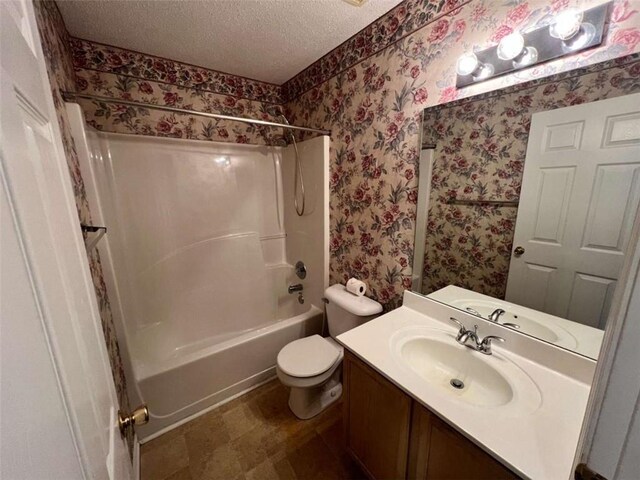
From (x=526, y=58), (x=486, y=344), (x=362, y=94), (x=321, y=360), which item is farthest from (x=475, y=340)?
(x=362, y=94)

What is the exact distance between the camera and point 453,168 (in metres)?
1.26

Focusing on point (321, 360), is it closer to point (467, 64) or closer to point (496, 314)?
point (496, 314)

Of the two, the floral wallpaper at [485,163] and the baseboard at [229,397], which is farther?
the baseboard at [229,397]

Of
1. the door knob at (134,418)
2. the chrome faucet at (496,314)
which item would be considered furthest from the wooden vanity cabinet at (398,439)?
the door knob at (134,418)

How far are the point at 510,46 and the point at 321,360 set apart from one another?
5.89ft

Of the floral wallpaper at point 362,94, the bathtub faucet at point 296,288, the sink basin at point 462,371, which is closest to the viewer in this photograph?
the sink basin at point 462,371

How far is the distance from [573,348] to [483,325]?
11.6 inches

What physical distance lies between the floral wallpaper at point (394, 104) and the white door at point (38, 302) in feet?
4.47

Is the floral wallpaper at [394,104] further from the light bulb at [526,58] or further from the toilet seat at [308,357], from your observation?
the toilet seat at [308,357]

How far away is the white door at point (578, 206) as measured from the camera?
0.82 meters

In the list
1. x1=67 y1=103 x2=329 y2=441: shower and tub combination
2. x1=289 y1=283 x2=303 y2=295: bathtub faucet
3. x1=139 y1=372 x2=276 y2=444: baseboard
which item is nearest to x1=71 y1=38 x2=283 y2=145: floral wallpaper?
x1=67 y1=103 x2=329 y2=441: shower and tub combination

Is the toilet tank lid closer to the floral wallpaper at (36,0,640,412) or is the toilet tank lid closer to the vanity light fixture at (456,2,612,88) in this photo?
the floral wallpaper at (36,0,640,412)

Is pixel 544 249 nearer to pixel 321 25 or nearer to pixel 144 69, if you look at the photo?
pixel 321 25

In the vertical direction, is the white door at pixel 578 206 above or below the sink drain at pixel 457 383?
above
